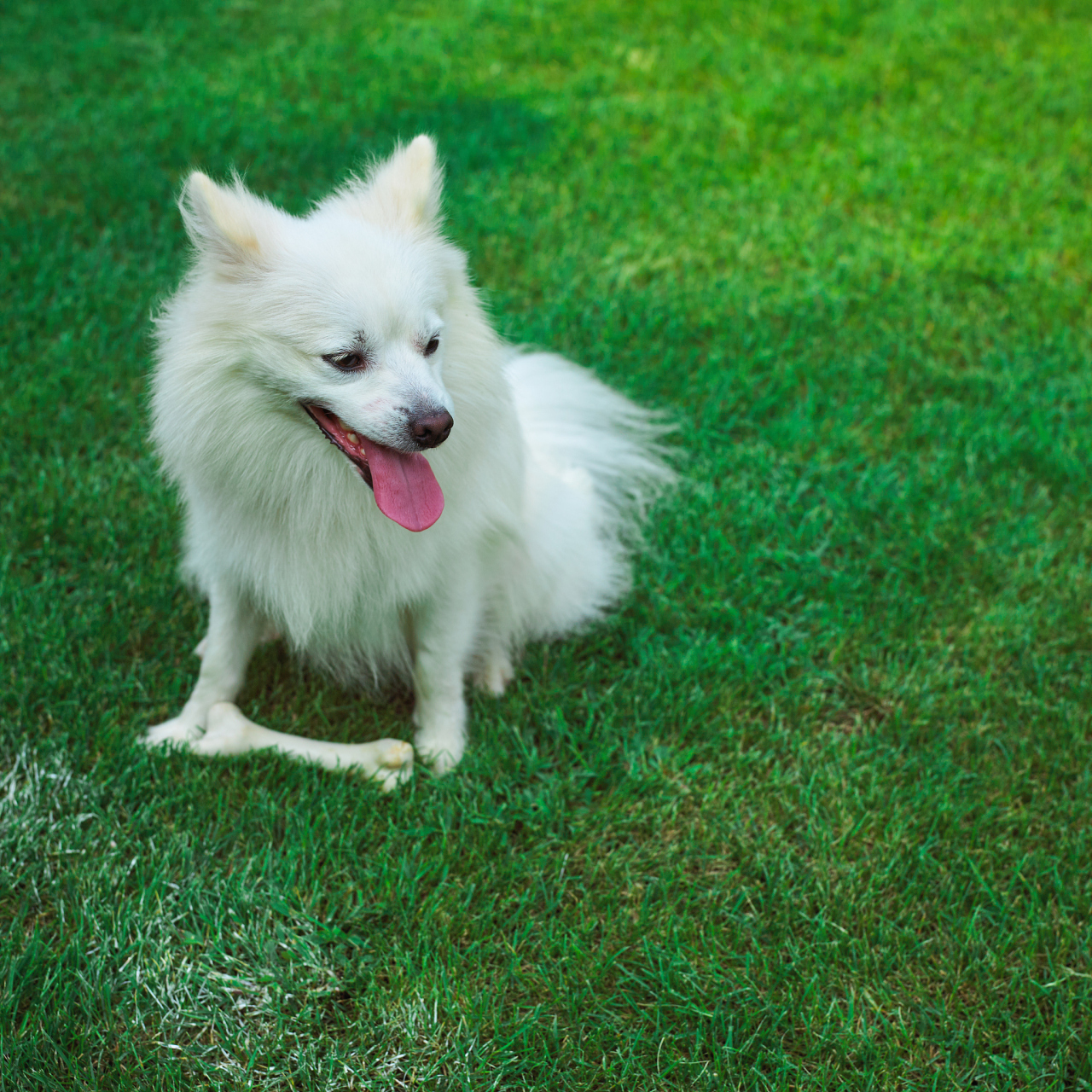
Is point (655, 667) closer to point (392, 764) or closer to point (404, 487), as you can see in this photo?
point (392, 764)

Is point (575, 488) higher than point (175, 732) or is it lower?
higher

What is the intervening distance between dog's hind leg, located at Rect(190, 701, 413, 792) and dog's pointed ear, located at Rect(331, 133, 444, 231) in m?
1.15

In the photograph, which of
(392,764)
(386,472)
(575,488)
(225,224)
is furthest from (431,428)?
(575,488)

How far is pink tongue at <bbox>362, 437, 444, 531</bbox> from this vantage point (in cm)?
197

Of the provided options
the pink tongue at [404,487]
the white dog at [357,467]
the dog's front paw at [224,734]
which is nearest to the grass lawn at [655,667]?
the dog's front paw at [224,734]

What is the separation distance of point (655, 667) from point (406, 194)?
1327 millimetres

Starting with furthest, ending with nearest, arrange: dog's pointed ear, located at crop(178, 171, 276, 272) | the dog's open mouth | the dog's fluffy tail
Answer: the dog's fluffy tail, the dog's open mouth, dog's pointed ear, located at crop(178, 171, 276, 272)

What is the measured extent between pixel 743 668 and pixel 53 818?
5.46 ft

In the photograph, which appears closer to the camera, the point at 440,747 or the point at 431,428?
the point at 431,428

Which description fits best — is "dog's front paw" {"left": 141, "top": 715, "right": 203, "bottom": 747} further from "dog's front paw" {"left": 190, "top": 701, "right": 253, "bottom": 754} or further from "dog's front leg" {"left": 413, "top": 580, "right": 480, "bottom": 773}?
"dog's front leg" {"left": 413, "top": 580, "right": 480, "bottom": 773}

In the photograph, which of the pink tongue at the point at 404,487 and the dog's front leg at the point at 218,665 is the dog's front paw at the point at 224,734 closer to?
the dog's front leg at the point at 218,665

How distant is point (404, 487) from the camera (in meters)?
2.00

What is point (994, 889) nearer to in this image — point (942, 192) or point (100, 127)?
A: point (942, 192)

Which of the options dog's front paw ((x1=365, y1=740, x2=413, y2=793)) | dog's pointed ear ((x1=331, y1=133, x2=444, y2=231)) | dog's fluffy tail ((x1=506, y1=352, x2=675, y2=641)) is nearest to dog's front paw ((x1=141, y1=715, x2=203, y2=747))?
dog's front paw ((x1=365, y1=740, x2=413, y2=793))
